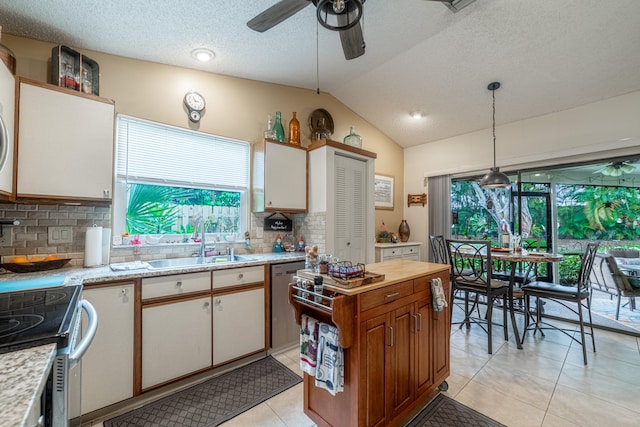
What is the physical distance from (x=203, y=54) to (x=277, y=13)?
1183 millimetres

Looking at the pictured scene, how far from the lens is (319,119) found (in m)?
3.76

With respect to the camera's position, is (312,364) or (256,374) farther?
(256,374)

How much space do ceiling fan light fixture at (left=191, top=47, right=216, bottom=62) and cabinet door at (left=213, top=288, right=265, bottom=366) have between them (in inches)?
86.9

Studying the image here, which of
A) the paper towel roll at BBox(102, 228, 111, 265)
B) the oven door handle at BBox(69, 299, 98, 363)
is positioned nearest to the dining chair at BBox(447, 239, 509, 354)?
the oven door handle at BBox(69, 299, 98, 363)

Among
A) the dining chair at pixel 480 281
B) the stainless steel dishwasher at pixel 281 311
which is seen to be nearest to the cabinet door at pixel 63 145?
the stainless steel dishwasher at pixel 281 311

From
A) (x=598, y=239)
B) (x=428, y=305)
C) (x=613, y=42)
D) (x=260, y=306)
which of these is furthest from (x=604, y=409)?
(x=613, y=42)

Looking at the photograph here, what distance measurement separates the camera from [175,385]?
215 cm

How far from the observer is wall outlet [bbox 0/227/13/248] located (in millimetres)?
1965

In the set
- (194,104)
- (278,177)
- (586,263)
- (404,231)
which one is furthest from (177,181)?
(586,263)

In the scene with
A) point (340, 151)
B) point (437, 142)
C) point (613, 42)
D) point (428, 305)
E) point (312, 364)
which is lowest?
point (312, 364)

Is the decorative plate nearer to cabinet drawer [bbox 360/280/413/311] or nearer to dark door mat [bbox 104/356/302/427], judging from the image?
cabinet drawer [bbox 360/280/413/311]

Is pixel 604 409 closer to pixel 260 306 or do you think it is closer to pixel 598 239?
pixel 598 239

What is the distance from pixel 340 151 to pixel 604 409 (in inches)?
123

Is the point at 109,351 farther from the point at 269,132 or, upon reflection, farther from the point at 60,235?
the point at 269,132
